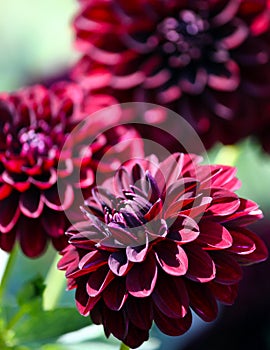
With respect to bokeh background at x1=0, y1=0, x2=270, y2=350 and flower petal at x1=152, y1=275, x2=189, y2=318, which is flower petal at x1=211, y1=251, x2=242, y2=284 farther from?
bokeh background at x1=0, y1=0, x2=270, y2=350

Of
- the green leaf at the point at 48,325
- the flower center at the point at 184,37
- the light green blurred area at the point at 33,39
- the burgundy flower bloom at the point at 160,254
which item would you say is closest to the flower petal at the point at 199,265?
the burgundy flower bloom at the point at 160,254

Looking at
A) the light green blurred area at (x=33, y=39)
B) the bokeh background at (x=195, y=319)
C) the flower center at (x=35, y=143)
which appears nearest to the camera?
the flower center at (x=35, y=143)

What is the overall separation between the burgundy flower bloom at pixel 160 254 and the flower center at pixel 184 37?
7.0 inches

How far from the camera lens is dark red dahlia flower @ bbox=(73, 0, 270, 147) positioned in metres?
0.56

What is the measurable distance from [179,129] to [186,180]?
150mm

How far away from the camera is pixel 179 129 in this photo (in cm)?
55

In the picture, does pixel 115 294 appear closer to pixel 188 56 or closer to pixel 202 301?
pixel 202 301

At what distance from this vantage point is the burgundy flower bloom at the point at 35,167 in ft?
1.55

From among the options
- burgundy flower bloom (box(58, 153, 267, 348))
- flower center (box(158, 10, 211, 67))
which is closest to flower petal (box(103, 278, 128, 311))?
burgundy flower bloom (box(58, 153, 267, 348))

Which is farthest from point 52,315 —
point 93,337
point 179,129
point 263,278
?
point 263,278

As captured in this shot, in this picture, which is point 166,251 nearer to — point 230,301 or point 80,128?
point 230,301

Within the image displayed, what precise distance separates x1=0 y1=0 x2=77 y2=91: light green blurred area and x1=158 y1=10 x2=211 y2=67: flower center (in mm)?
349

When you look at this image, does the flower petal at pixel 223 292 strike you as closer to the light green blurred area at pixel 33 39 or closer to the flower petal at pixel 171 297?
the flower petal at pixel 171 297

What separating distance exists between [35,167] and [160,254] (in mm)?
125
